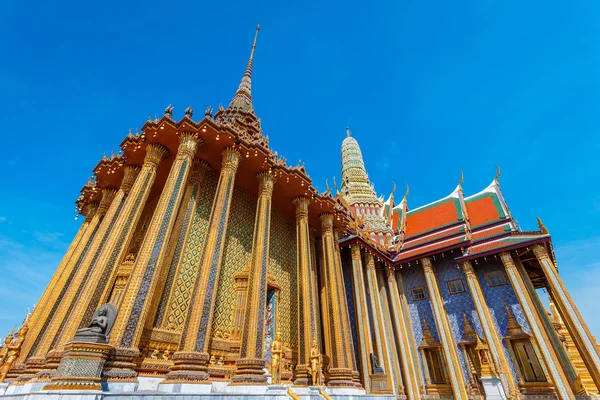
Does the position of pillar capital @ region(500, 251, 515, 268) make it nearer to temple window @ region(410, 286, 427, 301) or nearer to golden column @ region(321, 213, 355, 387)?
temple window @ region(410, 286, 427, 301)

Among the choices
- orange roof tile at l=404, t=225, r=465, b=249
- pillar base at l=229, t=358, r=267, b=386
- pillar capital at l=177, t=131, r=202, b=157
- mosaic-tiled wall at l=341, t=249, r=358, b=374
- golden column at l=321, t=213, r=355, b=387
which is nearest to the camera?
pillar base at l=229, t=358, r=267, b=386

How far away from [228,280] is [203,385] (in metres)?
4.24

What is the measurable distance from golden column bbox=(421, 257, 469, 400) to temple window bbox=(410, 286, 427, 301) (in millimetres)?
783

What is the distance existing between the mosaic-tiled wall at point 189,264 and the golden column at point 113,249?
161 cm

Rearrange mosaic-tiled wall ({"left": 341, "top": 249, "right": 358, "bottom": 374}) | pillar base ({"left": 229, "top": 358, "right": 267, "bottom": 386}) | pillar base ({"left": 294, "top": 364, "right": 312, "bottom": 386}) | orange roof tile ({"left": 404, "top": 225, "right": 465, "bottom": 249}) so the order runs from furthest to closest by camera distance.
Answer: orange roof tile ({"left": 404, "top": 225, "right": 465, "bottom": 249}) → mosaic-tiled wall ({"left": 341, "top": 249, "right": 358, "bottom": 374}) → pillar base ({"left": 294, "top": 364, "right": 312, "bottom": 386}) → pillar base ({"left": 229, "top": 358, "right": 267, "bottom": 386})

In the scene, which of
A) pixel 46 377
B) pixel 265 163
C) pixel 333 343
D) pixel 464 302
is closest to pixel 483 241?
pixel 464 302

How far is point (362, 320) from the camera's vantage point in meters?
14.5

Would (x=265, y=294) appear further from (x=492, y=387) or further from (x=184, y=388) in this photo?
(x=492, y=387)

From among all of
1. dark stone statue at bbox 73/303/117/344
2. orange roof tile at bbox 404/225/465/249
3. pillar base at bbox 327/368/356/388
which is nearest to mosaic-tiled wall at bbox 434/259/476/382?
orange roof tile at bbox 404/225/465/249

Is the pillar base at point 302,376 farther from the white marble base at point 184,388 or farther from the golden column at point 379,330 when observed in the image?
the golden column at point 379,330

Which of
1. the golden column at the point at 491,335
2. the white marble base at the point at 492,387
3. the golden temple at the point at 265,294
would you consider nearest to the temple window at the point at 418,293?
the golden temple at the point at 265,294

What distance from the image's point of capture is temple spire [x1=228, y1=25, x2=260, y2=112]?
18.3 m

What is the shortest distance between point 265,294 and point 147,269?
3.42m

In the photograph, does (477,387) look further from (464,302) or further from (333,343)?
(333,343)
